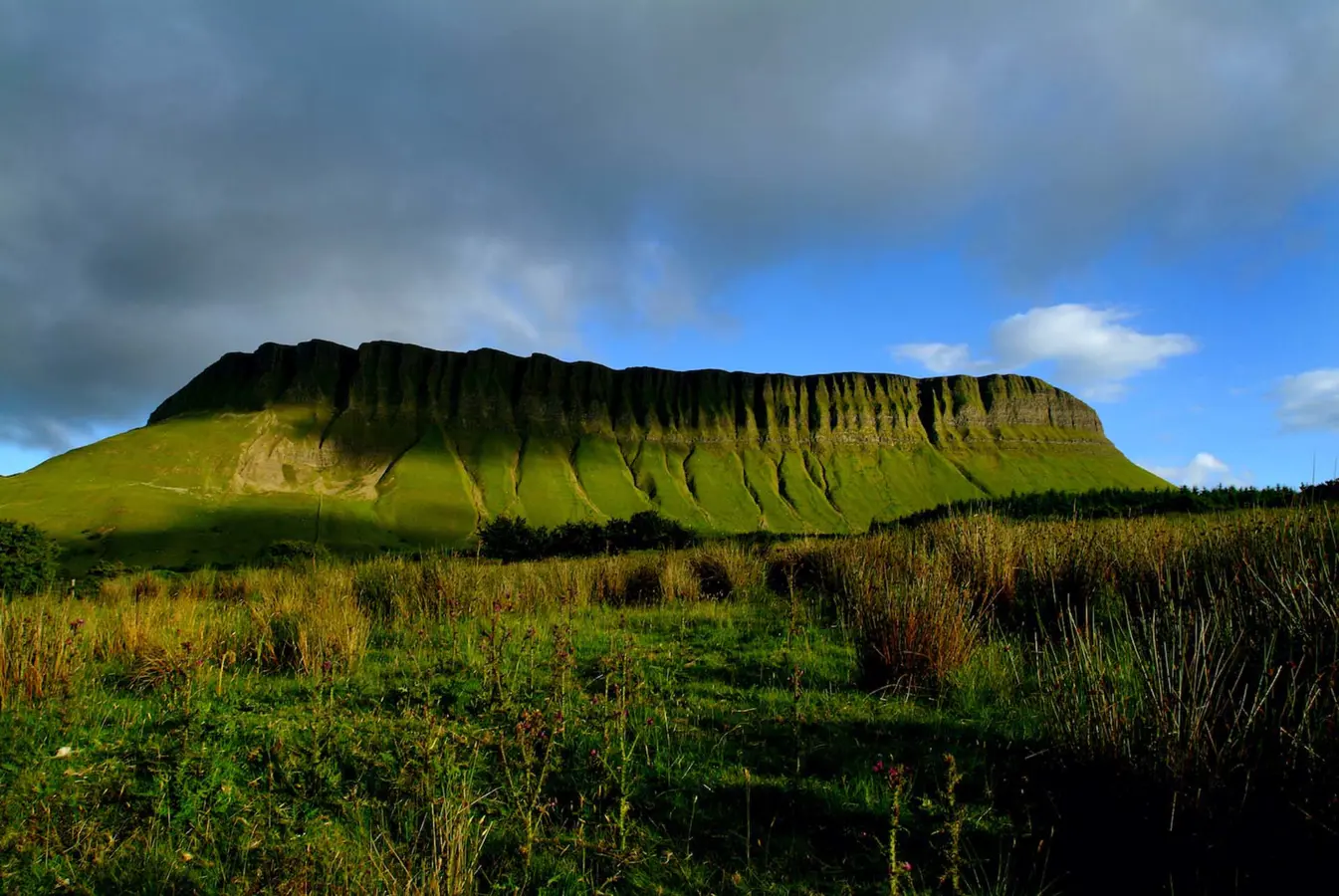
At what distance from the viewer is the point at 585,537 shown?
44.5 meters

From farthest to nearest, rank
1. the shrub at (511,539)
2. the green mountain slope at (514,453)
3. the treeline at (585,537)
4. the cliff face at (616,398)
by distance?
the cliff face at (616,398) → the green mountain slope at (514,453) → the shrub at (511,539) → the treeline at (585,537)

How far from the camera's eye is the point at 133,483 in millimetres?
95250

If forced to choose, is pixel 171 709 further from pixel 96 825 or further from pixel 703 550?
pixel 703 550

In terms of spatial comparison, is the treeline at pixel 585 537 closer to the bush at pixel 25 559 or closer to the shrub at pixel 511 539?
the shrub at pixel 511 539

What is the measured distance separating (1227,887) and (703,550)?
13.1 meters

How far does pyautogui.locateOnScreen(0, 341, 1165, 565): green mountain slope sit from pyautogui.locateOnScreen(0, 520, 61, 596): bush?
172ft

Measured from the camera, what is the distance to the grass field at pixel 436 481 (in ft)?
284

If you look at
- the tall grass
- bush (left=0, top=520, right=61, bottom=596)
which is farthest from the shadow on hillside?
the tall grass

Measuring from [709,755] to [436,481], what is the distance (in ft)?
386

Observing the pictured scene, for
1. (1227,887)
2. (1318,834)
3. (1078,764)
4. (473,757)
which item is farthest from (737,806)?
(1318,834)

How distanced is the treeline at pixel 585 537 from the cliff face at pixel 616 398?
90.4m

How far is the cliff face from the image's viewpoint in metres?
133

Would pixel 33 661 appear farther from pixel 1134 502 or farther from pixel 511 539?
pixel 511 539

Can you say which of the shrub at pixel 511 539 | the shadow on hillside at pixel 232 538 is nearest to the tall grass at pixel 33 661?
the shrub at pixel 511 539
